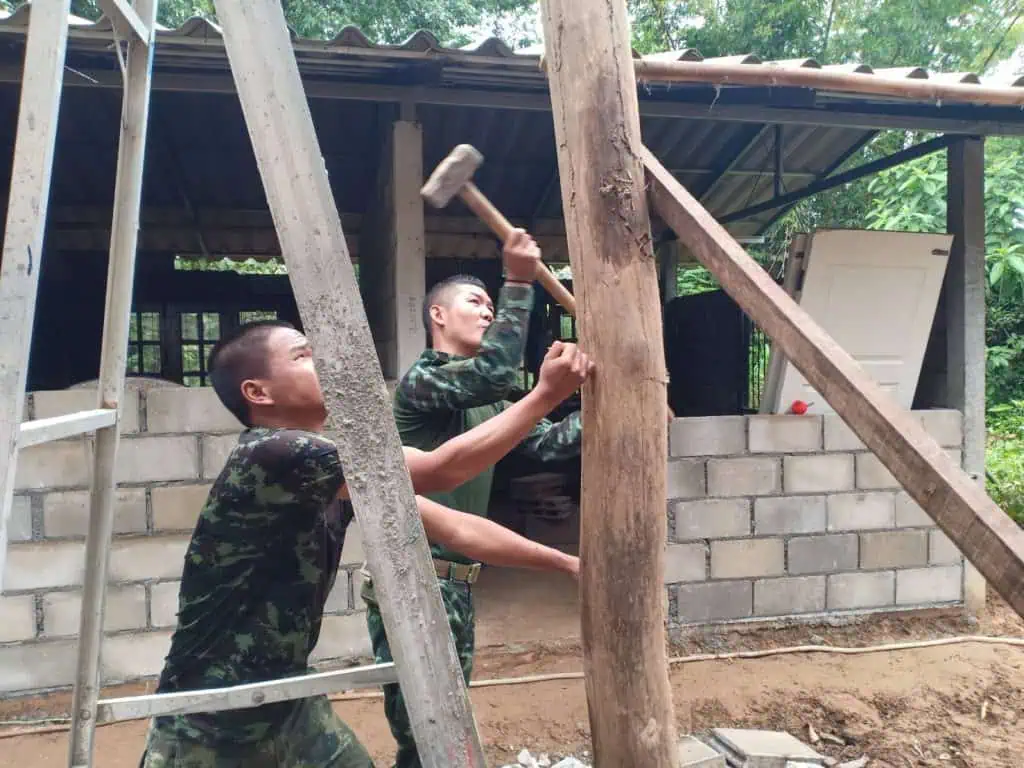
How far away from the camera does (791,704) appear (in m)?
3.59

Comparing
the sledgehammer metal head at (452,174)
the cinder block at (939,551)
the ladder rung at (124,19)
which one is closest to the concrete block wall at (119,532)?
the sledgehammer metal head at (452,174)

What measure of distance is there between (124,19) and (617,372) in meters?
1.25

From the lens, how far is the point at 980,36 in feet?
33.2

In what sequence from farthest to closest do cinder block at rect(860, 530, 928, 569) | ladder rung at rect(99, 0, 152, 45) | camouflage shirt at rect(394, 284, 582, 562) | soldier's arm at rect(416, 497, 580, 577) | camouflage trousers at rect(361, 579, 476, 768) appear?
cinder block at rect(860, 530, 928, 569)
camouflage trousers at rect(361, 579, 476, 768)
camouflage shirt at rect(394, 284, 582, 562)
soldier's arm at rect(416, 497, 580, 577)
ladder rung at rect(99, 0, 152, 45)

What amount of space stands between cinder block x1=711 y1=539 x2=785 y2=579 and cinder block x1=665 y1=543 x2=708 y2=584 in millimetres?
66

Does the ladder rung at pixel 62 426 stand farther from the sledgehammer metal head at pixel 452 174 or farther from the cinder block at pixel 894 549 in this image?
the cinder block at pixel 894 549

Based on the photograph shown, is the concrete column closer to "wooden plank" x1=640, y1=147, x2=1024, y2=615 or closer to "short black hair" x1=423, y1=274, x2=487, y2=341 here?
"short black hair" x1=423, y1=274, x2=487, y2=341

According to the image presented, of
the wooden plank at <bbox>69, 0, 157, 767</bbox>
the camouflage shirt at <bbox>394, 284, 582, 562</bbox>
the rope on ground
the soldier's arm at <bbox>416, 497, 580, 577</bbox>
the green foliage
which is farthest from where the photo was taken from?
the green foliage

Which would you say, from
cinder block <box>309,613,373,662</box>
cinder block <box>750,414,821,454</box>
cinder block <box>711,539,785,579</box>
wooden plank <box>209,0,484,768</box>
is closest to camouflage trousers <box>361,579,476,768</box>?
wooden plank <box>209,0,484,768</box>

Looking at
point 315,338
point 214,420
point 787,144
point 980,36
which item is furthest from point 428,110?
point 980,36

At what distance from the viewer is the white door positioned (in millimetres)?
4430

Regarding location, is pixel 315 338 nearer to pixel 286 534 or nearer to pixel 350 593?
pixel 286 534

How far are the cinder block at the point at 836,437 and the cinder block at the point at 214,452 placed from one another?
10.8 ft

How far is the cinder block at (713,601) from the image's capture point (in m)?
4.16
